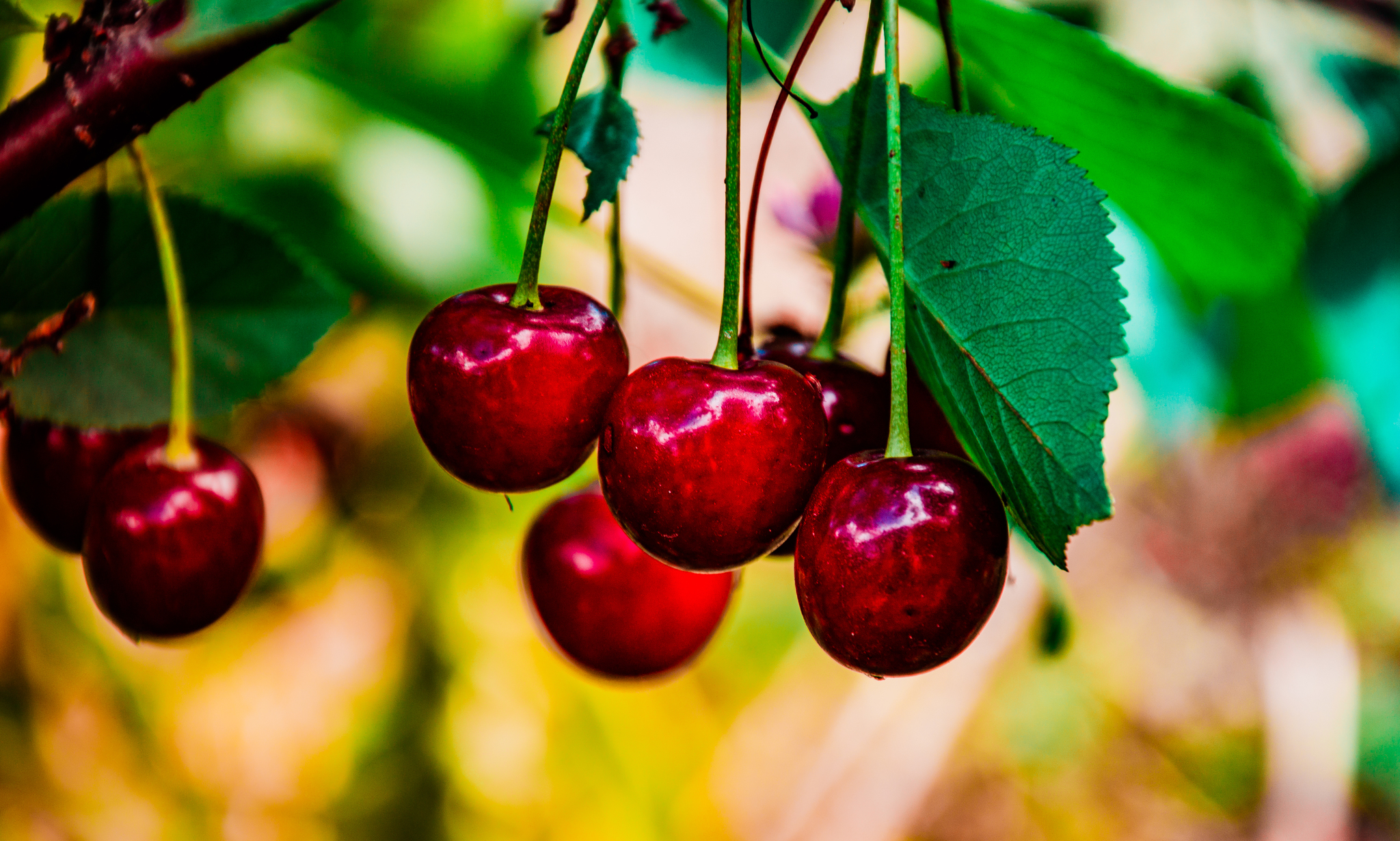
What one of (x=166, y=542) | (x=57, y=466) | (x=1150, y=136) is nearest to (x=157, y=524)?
(x=166, y=542)

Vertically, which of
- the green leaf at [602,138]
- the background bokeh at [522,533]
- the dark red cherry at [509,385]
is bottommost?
the background bokeh at [522,533]

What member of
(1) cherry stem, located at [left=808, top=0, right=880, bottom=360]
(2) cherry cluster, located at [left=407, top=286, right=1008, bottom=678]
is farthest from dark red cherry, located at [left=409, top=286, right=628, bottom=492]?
(1) cherry stem, located at [left=808, top=0, right=880, bottom=360]

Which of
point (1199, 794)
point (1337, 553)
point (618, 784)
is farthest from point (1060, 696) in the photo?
point (618, 784)

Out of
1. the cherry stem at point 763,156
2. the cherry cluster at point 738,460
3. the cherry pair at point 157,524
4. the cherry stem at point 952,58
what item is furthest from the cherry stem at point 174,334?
the cherry stem at point 952,58

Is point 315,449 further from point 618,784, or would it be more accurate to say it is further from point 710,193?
point 710,193

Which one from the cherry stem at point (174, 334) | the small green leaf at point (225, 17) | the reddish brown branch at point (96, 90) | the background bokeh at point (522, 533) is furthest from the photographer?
the background bokeh at point (522, 533)

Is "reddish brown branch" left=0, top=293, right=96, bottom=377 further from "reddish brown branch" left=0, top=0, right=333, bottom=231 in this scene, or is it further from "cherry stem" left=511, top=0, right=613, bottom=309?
"cherry stem" left=511, top=0, right=613, bottom=309

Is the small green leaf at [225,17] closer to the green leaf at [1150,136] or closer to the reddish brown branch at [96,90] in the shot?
the reddish brown branch at [96,90]

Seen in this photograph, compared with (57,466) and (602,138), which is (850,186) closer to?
(602,138)
